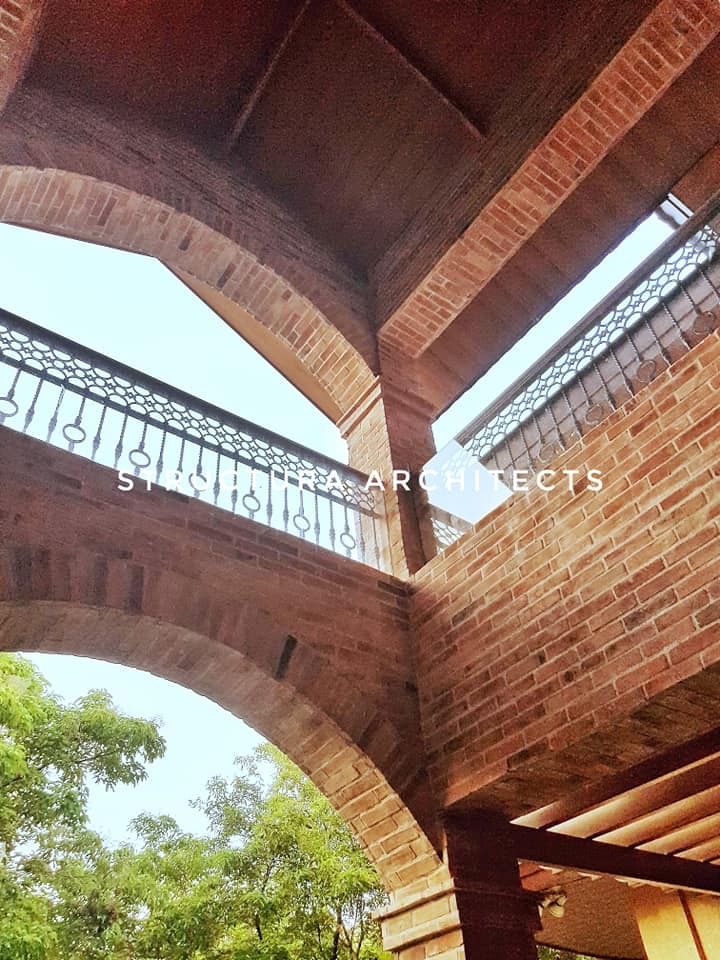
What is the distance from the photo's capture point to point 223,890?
25.7ft

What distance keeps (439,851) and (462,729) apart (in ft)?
1.98

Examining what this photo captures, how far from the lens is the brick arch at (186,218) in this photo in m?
5.80

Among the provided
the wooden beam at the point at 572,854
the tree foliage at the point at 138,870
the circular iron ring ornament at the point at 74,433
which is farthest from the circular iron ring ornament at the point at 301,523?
the tree foliage at the point at 138,870

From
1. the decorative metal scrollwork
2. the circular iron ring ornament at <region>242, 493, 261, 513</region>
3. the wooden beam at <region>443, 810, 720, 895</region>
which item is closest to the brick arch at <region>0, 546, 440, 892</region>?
the wooden beam at <region>443, 810, 720, 895</region>

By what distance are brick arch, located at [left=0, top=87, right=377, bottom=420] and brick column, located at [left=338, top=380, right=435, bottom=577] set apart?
9.1 inches

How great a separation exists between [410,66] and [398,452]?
333 cm

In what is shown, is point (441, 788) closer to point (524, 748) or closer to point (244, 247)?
point (524, 748)

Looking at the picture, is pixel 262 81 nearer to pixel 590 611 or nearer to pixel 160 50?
pixel 160 50

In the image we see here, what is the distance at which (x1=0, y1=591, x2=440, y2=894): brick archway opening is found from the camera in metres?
3.80

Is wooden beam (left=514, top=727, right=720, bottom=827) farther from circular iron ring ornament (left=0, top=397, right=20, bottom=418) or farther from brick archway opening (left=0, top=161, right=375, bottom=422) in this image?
brick archway opening (left=0, top=161, right=375, bottom=422)

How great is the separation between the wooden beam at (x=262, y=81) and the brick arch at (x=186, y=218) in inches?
11.8

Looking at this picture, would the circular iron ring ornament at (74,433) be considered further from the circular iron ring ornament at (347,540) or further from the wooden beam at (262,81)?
the wooden beam at (262,81)

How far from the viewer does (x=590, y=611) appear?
3.90 m

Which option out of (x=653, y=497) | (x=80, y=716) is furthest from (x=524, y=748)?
(x=80, y=716)
